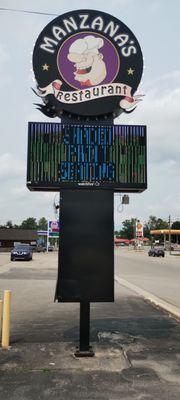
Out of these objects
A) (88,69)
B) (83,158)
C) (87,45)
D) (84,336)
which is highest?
(87,45)

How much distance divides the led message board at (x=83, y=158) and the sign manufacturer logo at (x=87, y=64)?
401 mm

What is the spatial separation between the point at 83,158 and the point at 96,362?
10.1 ft

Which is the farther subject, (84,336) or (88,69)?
(88,69)

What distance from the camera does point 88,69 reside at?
8.43m

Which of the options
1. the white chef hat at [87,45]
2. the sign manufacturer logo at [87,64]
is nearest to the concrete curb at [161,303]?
the sign manufacturer logo at [87,64]

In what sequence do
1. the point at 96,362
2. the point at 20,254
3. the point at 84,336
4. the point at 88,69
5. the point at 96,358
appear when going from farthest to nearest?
the point at 20,254
the point at 88,69
the point at 84,336
the point at 96,358
the point at 96,362

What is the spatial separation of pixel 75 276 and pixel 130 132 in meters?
2.49

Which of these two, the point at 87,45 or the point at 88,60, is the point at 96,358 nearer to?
the point at 88,60

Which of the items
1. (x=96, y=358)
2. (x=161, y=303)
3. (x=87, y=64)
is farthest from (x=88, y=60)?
(x=161, y=303)

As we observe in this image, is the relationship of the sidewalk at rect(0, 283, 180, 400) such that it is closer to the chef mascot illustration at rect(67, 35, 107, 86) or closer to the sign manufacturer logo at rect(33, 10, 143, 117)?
the sign manufacturer logo at rect(33, 10, 143, 117)

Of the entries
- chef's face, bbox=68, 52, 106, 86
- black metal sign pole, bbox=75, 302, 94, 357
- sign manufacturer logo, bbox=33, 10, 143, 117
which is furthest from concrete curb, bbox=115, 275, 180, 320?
chef's face, bbox=68, 52, 106, 86

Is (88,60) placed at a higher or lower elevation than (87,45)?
lower

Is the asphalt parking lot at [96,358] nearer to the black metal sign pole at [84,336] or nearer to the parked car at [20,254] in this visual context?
the black metal sign pole at [84,336]

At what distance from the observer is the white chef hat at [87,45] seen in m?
8.41
